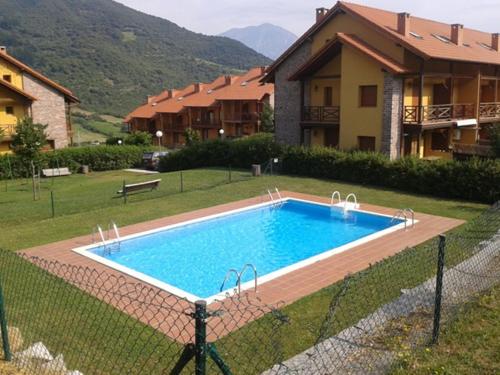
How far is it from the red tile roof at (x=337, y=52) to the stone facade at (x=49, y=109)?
22.1 m

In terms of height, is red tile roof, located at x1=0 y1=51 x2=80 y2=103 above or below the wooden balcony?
above

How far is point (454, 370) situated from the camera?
591 centimetres

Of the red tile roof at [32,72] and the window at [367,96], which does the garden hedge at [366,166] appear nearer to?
the window at [367,96]

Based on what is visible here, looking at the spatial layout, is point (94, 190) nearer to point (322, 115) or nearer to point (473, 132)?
point (322, 115)

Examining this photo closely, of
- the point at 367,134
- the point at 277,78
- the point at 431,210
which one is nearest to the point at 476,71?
the point at 367,134

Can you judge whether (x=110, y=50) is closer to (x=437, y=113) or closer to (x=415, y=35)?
(x=415, y=35)

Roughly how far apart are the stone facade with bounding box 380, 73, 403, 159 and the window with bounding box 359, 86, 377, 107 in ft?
3.49

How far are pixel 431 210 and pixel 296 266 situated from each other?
7.78 meters

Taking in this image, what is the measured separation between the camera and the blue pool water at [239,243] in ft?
43.1

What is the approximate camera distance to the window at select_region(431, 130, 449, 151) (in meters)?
30.1

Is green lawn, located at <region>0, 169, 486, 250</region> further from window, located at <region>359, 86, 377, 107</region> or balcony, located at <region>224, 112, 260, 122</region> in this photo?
balcony, located at <region>224, 112, 260, 122</region>

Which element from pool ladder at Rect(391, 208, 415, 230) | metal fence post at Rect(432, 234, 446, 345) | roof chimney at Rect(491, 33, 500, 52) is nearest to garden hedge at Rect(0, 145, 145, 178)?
pool ladder at Rect(391, 208, 415, 230)

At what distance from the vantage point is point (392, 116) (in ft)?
82.5

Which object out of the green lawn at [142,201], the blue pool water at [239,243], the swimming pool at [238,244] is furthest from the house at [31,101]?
the blue pool water at [239,243]
